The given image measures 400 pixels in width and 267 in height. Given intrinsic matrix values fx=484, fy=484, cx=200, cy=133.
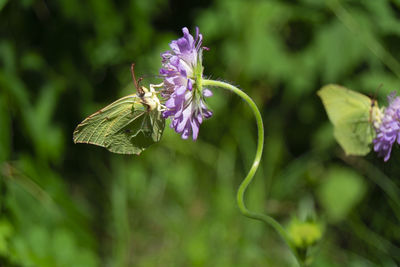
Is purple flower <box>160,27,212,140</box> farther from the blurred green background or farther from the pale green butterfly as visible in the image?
the blurred green background

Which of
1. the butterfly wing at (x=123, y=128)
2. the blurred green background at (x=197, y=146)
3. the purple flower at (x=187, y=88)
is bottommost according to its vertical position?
the blurred green background at (x=197, y=146)

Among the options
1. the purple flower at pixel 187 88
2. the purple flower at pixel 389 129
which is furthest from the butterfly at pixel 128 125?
the purple flower at pixel 389 129

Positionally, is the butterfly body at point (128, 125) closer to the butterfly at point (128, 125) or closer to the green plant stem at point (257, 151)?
the butterfly at point (128, 125)

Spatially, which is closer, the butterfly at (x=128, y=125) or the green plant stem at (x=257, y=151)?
the green plant stem at (x=257, y=151)

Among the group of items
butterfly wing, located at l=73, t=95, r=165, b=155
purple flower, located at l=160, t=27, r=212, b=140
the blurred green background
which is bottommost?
the blurred green background

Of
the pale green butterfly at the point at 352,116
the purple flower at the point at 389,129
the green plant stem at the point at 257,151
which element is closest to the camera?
the green plant stem at the point at 257,151

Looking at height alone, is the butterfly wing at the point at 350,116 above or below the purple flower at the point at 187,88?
below

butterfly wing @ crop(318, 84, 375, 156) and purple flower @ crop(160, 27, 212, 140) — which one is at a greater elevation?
purple flower @ crop(160, 27, 212, 140)

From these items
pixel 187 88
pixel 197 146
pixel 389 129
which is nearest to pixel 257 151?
pixel 187 88

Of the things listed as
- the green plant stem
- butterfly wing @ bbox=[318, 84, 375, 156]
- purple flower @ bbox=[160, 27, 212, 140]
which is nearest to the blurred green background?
butterfly wing @ bbox=[318, 84, 375, 156]
